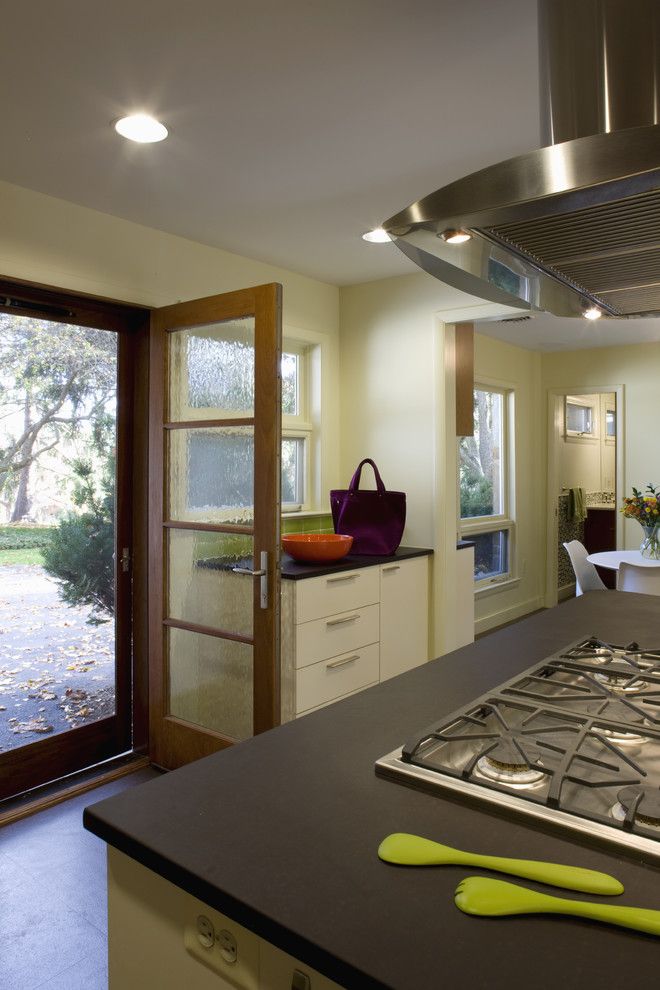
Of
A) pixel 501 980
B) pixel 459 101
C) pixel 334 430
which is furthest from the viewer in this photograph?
pixel 334 430

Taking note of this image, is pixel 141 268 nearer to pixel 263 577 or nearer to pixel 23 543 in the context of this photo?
pixel 23 543

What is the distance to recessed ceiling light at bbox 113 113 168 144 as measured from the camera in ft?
6.99

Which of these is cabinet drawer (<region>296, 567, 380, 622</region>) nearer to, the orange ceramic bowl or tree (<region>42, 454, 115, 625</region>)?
the orange ceramic bowl

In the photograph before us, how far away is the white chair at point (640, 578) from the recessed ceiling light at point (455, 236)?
3458mm

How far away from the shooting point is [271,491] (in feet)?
8.82

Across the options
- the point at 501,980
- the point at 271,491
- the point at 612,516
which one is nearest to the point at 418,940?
the point at 501,980

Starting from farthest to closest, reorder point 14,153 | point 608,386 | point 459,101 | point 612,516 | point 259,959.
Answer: point 612,516 → point 608,386 → point 14,153 → point 459,101 → point 259,959

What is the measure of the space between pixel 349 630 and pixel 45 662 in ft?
4.31

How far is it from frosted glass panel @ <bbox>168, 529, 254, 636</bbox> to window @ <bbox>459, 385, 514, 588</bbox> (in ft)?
9.73

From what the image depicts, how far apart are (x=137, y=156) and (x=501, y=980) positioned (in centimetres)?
250

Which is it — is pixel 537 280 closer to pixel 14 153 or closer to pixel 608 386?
pixel 14 153

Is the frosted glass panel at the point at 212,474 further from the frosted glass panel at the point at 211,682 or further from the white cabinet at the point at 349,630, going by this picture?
the frosted glass panel at the point at 211,682

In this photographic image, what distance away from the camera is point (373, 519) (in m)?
3.52

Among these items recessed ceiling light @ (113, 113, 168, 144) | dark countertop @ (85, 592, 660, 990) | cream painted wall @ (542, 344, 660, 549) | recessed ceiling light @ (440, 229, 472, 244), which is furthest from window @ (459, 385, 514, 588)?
dark countertop @ (85, 592, 660, 990)
